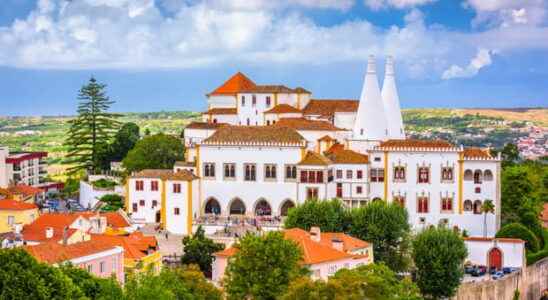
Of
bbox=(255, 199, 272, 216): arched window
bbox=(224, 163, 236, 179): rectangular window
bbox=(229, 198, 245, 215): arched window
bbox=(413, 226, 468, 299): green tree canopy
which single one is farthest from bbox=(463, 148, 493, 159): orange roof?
bbox=(224, 163, 236, 179): rectangular window

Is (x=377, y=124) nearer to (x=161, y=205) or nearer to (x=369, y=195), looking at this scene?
(x=369, y=195)

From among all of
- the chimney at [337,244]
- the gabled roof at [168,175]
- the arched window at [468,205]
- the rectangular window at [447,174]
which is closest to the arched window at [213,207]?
the gabled roof at [168,175]

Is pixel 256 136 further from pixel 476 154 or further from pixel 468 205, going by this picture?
pixel 468 205

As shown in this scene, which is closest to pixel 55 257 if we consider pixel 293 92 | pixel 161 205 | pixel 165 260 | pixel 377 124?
pixel 165 260

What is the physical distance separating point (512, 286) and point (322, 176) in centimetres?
1447

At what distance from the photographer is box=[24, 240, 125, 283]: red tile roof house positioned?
154ft

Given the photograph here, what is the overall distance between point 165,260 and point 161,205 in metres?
12.4

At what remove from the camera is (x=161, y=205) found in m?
75.8

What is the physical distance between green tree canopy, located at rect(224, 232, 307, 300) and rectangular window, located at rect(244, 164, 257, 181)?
25.5 meters

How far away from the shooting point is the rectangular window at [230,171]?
252 feet

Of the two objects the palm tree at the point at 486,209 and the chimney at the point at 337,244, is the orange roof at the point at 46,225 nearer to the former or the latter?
the chimney at the point at 337,244

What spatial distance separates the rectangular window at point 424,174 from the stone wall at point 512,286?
8937 mm

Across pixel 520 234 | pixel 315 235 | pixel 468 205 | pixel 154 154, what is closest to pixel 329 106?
pixel 154 154

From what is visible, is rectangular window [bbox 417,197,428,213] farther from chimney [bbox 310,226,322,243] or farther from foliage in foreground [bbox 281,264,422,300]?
foliage in foreground [bbox 281,264,422,300]
